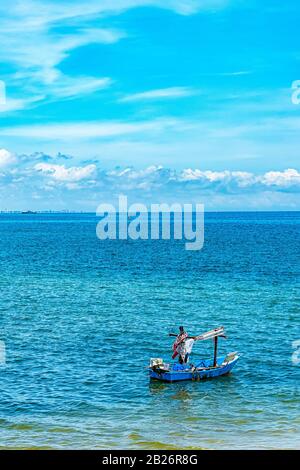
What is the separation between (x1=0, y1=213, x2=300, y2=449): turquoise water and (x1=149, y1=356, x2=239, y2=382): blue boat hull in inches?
22.3

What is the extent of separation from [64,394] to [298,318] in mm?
30247

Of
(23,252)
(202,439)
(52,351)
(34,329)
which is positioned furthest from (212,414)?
(23,252)

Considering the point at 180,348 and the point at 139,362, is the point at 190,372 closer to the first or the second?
the point at 180,348

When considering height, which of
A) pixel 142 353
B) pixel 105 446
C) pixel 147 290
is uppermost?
pixel 147 290

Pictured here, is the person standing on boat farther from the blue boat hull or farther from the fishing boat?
the blue boat hull

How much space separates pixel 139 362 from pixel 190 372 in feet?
16.5

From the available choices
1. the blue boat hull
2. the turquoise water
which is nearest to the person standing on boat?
the blue boat hull

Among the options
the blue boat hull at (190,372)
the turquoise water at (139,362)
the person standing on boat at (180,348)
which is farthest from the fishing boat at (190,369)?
the turquoise water at (139,362)

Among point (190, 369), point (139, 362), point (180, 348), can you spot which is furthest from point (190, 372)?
point (139, 362)

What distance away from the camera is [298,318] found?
61.0 meters

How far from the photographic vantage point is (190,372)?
4266cm

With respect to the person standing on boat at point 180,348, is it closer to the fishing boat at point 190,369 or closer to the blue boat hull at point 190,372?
the fishing boat at point 190,369
